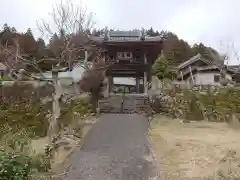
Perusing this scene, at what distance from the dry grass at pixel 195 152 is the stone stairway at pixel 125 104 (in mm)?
4129

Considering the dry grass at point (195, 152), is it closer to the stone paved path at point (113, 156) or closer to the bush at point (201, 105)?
the stone paved path at point (113, 156)

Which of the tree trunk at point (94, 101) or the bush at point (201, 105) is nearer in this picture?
the bush at point (201, 105)

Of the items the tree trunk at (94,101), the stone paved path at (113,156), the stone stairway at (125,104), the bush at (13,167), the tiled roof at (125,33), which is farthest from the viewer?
the tiled roof at (125,33)

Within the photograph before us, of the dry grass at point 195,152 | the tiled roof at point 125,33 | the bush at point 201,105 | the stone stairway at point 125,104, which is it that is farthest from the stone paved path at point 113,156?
the tiled roof at point 125,33

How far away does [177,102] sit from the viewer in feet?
57.8

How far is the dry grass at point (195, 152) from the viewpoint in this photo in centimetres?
671

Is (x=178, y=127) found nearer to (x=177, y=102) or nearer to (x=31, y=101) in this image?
(x=177, y=102)

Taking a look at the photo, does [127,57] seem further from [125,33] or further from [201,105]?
[201,105]

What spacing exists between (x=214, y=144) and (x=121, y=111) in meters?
8.77

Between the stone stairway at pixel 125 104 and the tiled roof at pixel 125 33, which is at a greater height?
the tiled roof at pixel 125 33

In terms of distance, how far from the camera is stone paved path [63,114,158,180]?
6457 mm

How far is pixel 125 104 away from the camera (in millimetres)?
19172

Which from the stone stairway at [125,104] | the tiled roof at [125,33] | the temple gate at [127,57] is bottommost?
the stone stairway at [125,104]

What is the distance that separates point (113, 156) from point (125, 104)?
11.2 metres
